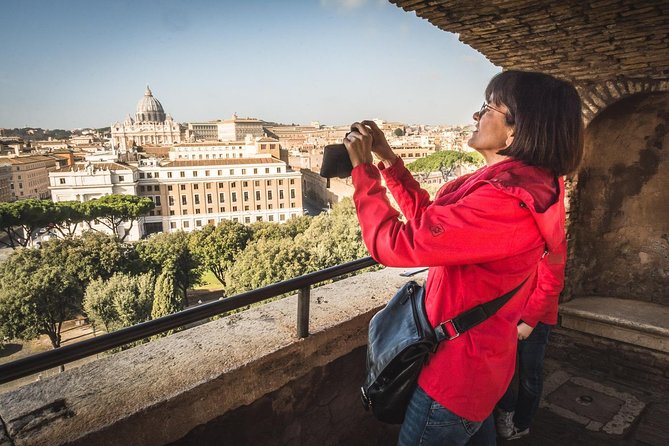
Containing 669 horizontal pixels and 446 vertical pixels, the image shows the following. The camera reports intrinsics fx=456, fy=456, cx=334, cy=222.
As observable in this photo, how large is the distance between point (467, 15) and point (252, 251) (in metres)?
21.7

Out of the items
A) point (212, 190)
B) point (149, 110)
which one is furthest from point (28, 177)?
point (149, 110)

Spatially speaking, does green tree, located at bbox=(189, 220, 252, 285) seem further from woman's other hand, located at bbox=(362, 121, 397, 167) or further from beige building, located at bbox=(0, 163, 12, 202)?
woman's other hand, located at bbox=(362, 121, 397, 167)

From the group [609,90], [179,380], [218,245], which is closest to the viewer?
[179,380]

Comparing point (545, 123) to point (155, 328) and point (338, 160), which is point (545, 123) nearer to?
point (338, 160)

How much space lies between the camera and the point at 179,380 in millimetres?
1306

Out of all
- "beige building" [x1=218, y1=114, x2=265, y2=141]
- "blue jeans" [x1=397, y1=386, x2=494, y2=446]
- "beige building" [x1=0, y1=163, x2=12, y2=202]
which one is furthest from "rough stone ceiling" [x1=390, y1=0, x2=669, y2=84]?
"beige building" [x1=218, y1=114, x2=265, y2=141]

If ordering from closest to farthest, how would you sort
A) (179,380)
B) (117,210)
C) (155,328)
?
1. (155,328)
2. (179,380)
3. (117,210)

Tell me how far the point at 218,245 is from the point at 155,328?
27962 millimetres

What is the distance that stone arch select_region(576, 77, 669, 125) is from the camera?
2.30 m

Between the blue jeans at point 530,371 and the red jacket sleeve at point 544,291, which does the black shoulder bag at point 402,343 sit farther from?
the blue jeans at point 530,371

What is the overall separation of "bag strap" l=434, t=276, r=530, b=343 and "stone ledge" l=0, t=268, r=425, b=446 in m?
0.67

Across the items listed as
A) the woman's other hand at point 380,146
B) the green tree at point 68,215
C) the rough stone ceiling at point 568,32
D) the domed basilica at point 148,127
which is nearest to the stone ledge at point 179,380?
the woman's other hand at point 380,146

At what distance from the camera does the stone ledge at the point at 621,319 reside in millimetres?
2502

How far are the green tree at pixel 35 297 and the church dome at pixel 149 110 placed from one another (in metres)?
110
